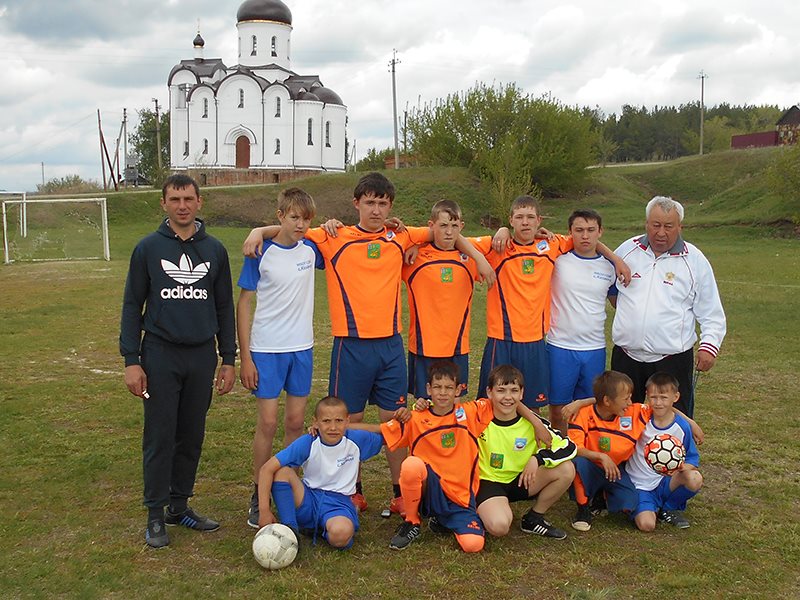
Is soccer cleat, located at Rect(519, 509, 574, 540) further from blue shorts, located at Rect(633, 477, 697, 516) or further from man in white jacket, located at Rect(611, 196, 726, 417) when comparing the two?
man in white jacket, located at Rect(611, 196, 726, 417)

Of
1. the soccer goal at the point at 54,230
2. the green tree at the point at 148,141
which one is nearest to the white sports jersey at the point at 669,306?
the soccer goal at the point at 54,230

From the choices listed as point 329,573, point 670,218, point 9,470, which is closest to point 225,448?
point 9,470

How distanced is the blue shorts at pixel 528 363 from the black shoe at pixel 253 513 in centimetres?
149

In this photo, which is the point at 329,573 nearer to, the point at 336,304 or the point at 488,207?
the point at 336,304

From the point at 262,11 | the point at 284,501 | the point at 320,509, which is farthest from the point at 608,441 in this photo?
the point at 262,11

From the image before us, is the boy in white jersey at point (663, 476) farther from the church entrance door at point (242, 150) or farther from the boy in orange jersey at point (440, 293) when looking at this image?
the church entrance door at point (242, 150)

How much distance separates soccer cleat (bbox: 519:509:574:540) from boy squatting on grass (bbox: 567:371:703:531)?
0.20 metres

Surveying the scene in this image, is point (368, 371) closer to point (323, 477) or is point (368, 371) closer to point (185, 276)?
point (323, 477)

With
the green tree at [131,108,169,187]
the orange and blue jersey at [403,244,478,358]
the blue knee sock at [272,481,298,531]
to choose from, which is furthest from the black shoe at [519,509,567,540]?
the green tree at [131,108,169,187]

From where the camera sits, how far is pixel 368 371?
463cm

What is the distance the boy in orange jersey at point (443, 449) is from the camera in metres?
4.24

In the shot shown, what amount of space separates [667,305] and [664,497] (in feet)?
3.77

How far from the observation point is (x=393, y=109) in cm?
4959

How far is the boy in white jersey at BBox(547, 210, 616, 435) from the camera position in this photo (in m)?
4.94
